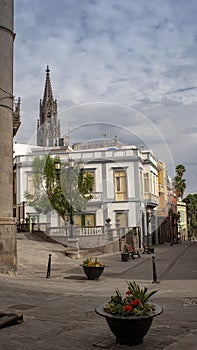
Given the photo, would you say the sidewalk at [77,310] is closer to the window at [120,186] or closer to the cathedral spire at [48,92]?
the window at [120,186]

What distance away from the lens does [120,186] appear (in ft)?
119

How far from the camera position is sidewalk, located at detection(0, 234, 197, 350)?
5883 millimetres

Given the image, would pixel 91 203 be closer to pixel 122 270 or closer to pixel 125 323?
pixel 122 270

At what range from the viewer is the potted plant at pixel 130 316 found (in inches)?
210

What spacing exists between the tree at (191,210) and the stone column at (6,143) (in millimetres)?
66785

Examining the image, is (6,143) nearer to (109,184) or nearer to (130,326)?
(130,326)

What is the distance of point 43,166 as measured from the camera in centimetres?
3031

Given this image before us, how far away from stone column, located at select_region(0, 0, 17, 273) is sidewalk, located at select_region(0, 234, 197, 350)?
998mm

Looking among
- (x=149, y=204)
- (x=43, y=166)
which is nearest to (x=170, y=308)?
(x=43, y=166)

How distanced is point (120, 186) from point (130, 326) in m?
30.8

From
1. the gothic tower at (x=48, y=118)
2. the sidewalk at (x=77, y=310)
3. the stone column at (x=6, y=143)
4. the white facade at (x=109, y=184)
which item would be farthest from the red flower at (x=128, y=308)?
the gothic tower at (x=48, y=118)

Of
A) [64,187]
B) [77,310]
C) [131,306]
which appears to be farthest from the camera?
[64,187]

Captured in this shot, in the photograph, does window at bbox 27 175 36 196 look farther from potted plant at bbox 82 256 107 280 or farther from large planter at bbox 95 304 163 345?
large planter at bbox 95 304 163 345

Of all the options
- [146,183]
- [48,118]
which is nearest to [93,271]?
[146,183]
